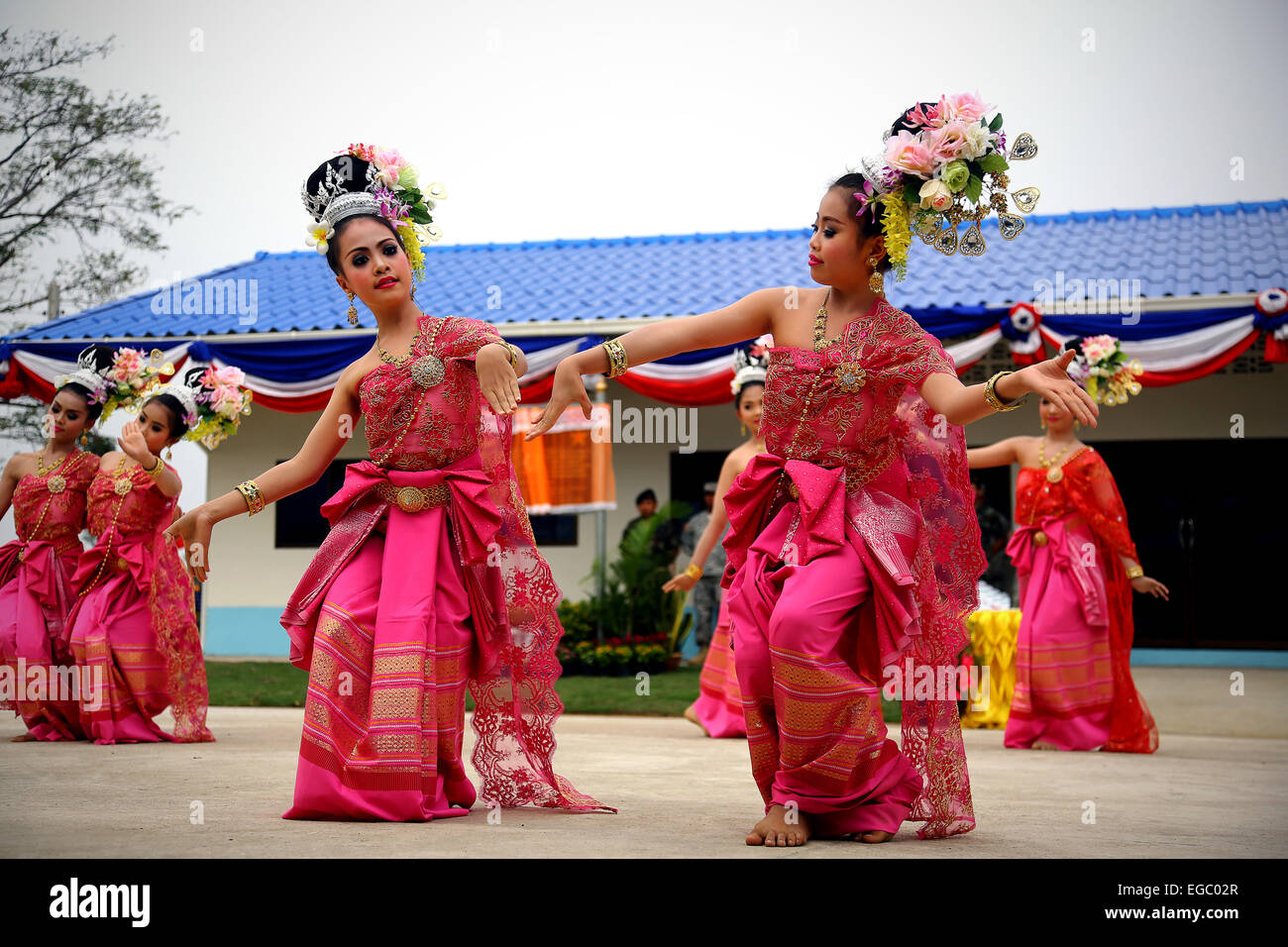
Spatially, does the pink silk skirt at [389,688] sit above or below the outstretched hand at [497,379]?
below

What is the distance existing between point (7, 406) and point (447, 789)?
11080 millimetres

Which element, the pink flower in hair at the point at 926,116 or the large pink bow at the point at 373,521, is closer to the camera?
the pink flower in hair at the point at 926,116

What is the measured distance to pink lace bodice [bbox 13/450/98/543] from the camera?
740 cm

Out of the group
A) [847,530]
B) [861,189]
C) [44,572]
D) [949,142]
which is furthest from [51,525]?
[949,142]

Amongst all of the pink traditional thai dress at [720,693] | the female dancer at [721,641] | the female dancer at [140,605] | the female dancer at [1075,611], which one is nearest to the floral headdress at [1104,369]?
the female dancer at [1075,611]

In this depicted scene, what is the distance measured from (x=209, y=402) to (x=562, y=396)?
13.9 ft

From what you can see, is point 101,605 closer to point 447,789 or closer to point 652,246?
point 447,789

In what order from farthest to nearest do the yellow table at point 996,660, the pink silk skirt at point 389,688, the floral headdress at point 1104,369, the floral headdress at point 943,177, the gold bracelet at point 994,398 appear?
the yellow table at point 996,660 → the floral headdress at point 1104,369 → the pink silk skirt at point 389,688 → the floral headdress at point 943,177 → the gold bracelet at point 994,398

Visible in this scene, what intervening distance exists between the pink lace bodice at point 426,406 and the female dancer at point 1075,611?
400 centimetres

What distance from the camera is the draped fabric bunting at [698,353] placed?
1102 centimetres

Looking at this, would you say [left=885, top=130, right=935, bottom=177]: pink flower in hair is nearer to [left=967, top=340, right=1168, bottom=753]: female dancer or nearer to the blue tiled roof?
[left=967, top=340, right=1168, bottom=753]: female dancer

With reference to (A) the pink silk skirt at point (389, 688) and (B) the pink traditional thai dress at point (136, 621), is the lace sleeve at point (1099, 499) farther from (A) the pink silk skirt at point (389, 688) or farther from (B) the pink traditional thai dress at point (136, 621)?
(B) the pink traditional thai dress at point (136, 621)

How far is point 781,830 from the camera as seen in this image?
3.72 meters

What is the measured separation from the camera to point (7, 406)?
1373cm
